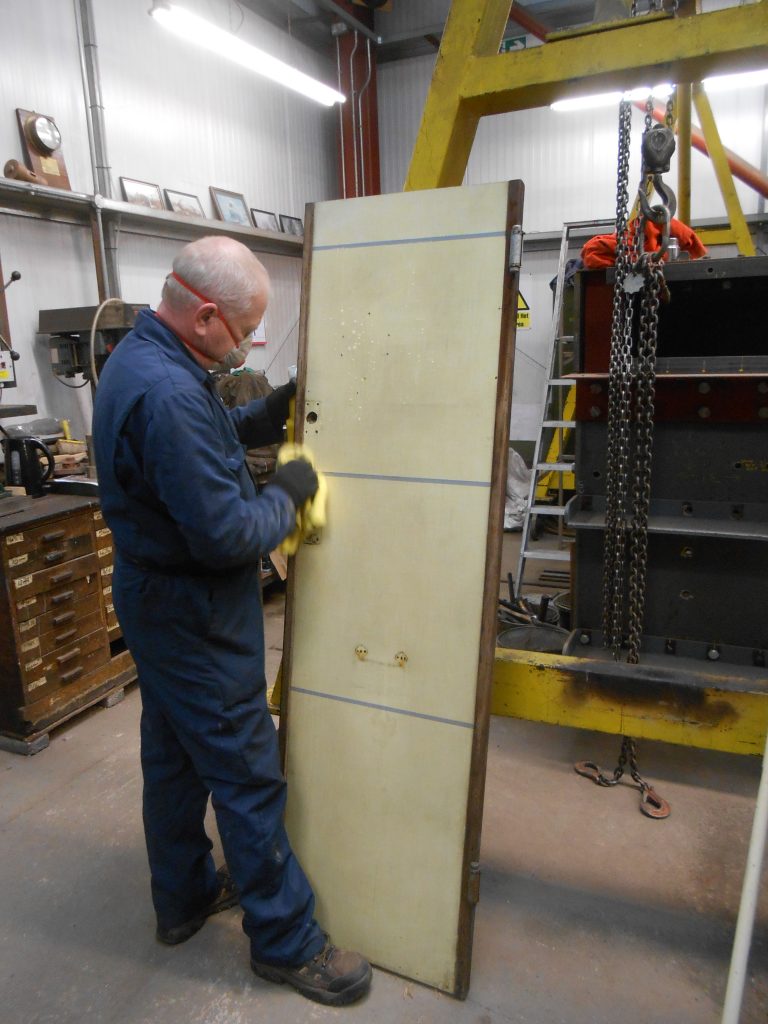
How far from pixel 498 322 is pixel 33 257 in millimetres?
3552

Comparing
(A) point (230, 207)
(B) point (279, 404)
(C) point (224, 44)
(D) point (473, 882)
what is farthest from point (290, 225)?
(D) point (473, 882)

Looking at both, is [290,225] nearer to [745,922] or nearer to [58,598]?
[58,598]

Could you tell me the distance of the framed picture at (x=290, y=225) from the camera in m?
6.24

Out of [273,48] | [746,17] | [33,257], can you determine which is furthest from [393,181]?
[746,17]

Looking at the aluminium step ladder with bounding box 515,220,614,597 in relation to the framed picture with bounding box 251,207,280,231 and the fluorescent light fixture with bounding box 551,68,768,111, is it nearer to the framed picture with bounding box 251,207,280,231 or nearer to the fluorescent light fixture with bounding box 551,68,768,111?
the fluorescent light fixture with bounding box 551,68,768,111

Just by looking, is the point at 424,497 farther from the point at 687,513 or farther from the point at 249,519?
the point at 687,513

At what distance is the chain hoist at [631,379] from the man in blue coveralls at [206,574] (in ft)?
2.77

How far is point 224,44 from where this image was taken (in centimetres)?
421

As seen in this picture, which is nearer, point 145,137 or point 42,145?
point 42,145

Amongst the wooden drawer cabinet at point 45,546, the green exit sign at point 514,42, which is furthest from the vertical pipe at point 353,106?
the wooden drawer cabinet at point 45,546

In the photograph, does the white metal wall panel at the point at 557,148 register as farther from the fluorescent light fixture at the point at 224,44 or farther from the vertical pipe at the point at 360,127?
the fluorescent light fixture at the point at 224,44

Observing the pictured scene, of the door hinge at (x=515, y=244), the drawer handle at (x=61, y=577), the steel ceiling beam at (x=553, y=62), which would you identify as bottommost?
the drawer handle at (x=61, y=577)

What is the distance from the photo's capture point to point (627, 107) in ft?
5.93

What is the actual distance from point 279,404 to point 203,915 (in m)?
1.46
